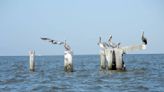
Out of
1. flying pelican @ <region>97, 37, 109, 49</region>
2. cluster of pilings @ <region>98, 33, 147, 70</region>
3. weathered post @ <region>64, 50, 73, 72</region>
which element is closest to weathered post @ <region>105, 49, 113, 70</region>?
cluster of pilings @ <region>98, 33, 147, 70</region>

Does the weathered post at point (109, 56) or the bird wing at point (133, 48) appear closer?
the bird wing at point (133, 48)

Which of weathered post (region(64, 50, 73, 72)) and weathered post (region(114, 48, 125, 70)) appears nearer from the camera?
weathered post (region(114, 48, 125, 70))

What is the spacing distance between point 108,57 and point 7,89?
10443 millimetres

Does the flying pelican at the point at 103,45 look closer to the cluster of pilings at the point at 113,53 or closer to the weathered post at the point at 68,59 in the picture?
the cluster of pilings at the point at 113,53

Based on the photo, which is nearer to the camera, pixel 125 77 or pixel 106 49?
pixel 125 77

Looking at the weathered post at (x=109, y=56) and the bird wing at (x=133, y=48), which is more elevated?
the bird wing at (x=133, y=48)

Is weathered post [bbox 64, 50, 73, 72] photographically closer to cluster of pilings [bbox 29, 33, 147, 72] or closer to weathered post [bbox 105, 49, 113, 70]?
cluster of pilings [bbox 29, 33, 147, 72]

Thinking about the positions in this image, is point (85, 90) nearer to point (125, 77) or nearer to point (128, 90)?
point (128, 90)

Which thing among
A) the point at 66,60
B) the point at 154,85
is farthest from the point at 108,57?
the point at 154,85

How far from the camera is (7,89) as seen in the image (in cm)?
2736

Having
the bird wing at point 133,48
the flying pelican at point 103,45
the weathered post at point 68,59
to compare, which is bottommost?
the weathered post at point 68,59

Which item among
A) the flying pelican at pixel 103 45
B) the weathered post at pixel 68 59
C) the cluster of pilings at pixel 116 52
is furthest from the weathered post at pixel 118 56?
the weathered post at pixel 68 59

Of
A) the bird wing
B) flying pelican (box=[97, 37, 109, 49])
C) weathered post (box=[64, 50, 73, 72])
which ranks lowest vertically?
weathered post (box=[64, 50, 73, 72])

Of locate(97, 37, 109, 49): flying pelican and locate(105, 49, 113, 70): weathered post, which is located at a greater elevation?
locate(97, 37, 109, 49): flying pelican
